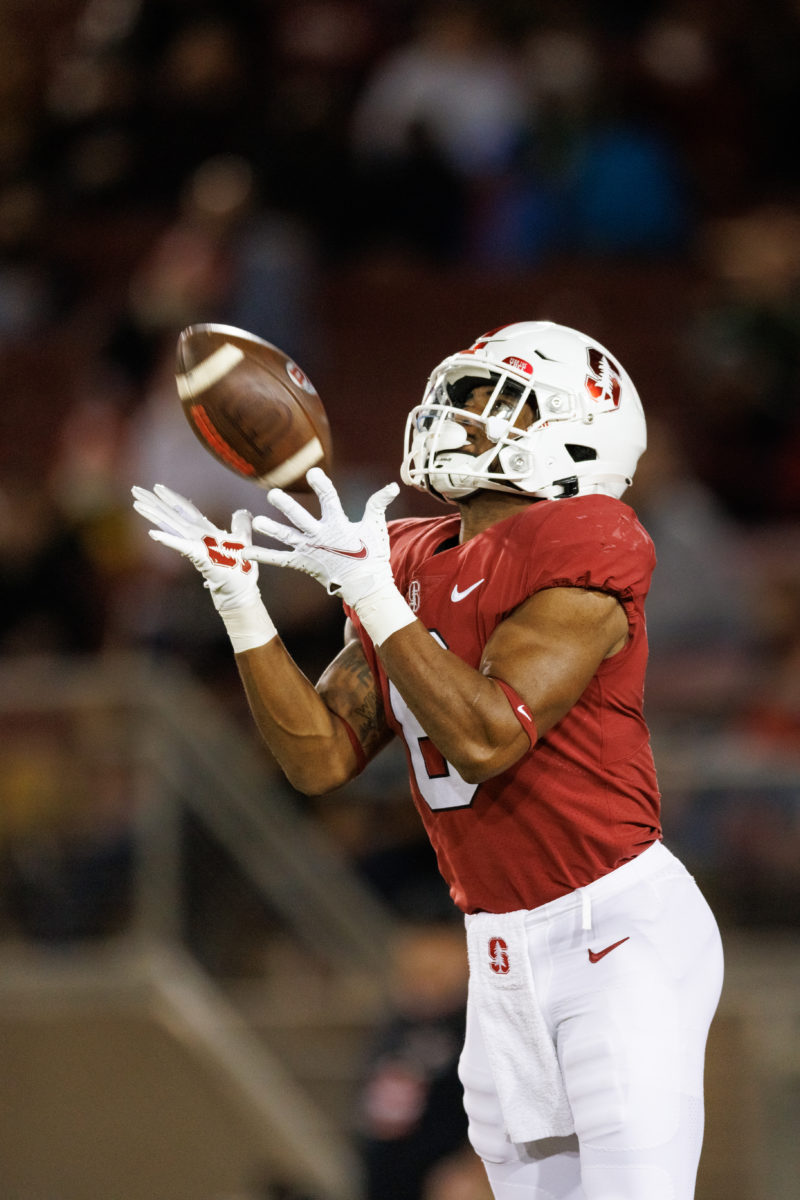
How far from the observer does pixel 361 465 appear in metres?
7.25

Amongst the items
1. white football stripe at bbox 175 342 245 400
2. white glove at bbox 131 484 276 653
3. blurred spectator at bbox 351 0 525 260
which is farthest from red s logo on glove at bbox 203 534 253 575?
blurred spectator at bbox 351 0 525 260

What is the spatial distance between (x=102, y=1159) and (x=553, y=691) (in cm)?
371

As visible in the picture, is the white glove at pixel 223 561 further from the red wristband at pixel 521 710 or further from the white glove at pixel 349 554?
the red wristband at pixel 521 710

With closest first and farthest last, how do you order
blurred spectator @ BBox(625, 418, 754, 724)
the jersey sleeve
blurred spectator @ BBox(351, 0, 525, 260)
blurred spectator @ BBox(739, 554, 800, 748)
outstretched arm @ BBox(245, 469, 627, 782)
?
outstretched arm @ BBox(245, 469, 627, 782) < the jersey sleeve < blurred spectator @ BBox(739, 554, 800, 748) < blurred spectator @ BBox(625, 418, 754, 724) < blurred spectator @ BBox(351, 0, 525, 260)

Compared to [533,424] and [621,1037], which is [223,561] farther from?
[621,1037]

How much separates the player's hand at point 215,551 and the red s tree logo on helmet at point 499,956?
686 mm

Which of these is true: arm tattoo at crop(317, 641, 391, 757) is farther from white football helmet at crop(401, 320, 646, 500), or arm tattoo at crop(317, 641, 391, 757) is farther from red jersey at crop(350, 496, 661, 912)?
white football helmet at crop(401, 320, 646, 500)

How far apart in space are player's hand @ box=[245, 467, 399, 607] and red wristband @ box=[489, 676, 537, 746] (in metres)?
0.25

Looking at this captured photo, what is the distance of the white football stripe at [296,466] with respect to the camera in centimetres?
287

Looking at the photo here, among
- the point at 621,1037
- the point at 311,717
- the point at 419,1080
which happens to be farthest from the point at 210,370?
the point at 419,1080

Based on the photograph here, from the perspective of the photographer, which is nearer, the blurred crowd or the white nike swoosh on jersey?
the white nike swoosh on jersey

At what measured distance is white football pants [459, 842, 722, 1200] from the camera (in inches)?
101

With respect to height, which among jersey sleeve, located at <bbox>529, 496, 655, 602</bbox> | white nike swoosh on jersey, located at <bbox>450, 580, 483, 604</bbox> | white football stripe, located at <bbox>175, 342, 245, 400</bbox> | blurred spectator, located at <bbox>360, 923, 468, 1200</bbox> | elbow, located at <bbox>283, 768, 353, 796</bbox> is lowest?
blurred spectator, located at <bbox>360, 923, 468, 1200</bbox>

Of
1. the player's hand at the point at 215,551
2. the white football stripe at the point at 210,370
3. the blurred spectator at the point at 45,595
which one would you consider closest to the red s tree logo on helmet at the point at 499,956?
the player's hand at the point at 215,551
